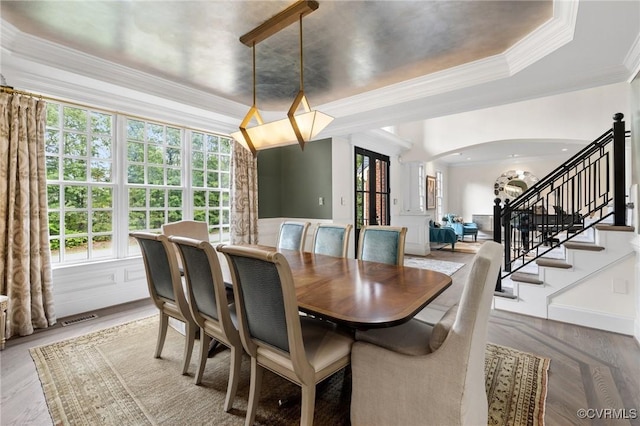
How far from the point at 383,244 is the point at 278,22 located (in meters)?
1.93

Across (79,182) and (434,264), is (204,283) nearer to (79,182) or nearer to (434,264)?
(79,182)

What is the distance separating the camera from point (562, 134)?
464 centimetres

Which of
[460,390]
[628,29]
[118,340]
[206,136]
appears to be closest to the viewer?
[460,390]

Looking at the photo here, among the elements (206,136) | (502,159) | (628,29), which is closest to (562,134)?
(628,29)

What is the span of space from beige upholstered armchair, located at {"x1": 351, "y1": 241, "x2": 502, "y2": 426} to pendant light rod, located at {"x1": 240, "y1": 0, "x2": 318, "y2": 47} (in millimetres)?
1857

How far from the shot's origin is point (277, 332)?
138 centimetres

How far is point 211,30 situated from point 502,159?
375 inches

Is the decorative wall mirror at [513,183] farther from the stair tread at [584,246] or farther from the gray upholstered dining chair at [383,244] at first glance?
the gray upholstered dining chair at [383,244]

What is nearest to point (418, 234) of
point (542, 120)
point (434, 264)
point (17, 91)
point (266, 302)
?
point (434, 264)

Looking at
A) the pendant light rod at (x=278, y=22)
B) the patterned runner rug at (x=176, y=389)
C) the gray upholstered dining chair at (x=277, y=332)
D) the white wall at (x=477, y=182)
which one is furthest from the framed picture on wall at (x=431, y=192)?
the gray upholstered dining chair at (x=277, y=332)

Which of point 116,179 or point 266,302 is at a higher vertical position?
point 116,179

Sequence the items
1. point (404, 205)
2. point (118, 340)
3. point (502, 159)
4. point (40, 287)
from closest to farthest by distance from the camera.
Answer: point (118, 340) < point (40, 287) < point (404, 205) < point (502, 159)

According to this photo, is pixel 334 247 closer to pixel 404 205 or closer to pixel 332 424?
pixel 332 424

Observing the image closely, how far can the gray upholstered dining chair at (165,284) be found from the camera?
78.8 inches
